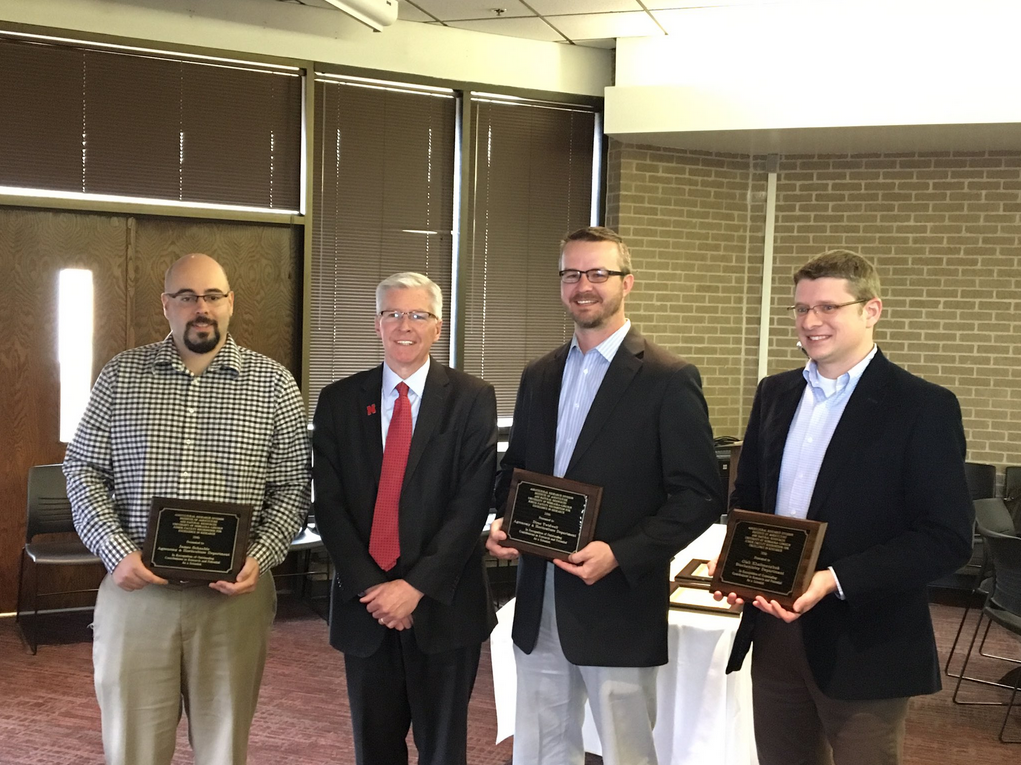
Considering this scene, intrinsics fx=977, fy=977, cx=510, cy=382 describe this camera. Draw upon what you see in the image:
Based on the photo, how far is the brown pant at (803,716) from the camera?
2273 mm

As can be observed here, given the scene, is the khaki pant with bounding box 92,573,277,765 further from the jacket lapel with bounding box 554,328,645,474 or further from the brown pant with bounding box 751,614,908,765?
the brown pant with bounding box 751,614,908,765

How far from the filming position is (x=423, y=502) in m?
2.73

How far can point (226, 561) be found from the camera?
2.60 meters

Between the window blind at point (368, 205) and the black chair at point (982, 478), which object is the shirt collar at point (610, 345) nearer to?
the window blind at point (368, 205)

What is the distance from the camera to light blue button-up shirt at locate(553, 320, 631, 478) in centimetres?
268

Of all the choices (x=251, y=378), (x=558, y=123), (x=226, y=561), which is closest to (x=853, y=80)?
(x=558, y=123)

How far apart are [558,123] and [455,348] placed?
179 centimetres

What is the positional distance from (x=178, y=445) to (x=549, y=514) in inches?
41.8

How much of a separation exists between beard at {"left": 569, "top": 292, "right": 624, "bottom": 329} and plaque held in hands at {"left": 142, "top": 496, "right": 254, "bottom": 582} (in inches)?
40.4

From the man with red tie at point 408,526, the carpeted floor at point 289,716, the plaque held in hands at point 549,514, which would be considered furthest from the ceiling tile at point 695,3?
the plaque held in hands at point 549,514

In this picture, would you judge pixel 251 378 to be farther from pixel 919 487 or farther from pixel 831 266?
pixel 919 487

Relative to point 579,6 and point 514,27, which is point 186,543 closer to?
point 579,6

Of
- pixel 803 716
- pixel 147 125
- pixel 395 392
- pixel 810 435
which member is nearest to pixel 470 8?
pixel 147 125

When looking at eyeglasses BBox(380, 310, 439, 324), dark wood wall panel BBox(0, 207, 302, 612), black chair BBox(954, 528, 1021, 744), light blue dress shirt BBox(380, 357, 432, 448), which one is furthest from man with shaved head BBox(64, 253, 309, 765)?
dark wood wall panel BBox(0, 207, 302, 612)
